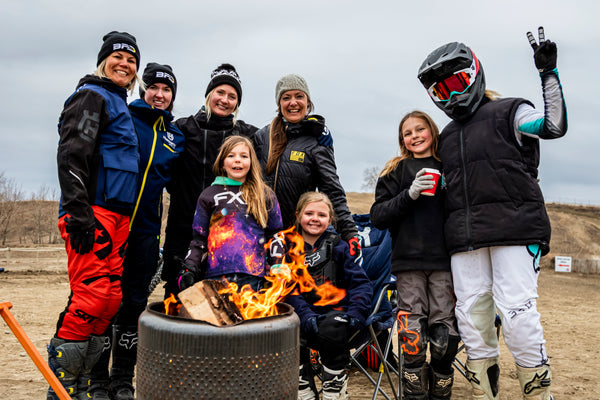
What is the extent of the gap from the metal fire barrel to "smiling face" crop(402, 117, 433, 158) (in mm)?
1794

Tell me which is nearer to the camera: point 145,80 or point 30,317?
point 145,80

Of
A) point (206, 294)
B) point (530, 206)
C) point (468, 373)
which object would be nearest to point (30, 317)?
point (206, 294)

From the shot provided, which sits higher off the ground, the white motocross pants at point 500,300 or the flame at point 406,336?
the white motocross pants at point 500,300

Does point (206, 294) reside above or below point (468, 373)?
above

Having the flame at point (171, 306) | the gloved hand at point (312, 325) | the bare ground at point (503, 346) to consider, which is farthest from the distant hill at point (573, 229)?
the flame at point (171, 306)

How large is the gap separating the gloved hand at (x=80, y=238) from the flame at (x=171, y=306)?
0.63m

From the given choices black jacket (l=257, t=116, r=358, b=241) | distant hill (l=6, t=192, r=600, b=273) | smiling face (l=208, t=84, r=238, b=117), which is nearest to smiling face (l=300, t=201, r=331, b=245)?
black jacket (l=257, t=116, r=358, b=241)

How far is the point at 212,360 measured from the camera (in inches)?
73.0

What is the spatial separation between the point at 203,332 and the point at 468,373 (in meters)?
1.85

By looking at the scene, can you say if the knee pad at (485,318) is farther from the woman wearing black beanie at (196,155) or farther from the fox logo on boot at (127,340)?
the fox logo on boot at (127,340)

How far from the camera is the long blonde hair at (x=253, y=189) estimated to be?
286 cm

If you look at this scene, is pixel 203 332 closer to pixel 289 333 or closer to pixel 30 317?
pixel 289 333

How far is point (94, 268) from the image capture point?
269 cm

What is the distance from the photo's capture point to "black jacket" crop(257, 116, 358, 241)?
3.50 metres
